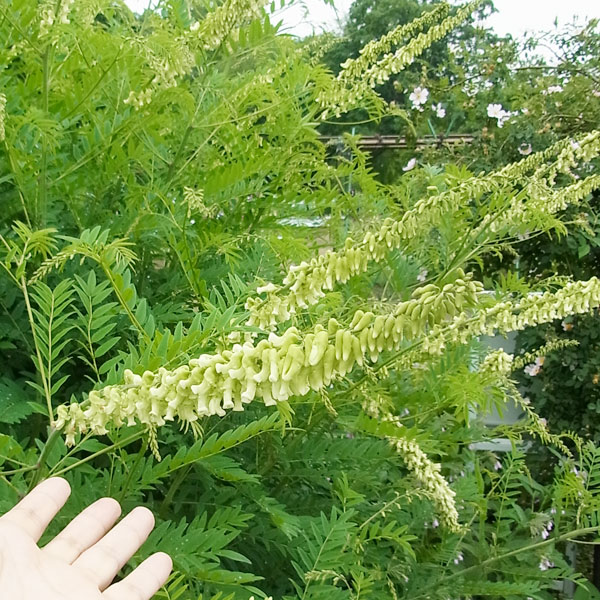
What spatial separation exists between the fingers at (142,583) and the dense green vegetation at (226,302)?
57 mm

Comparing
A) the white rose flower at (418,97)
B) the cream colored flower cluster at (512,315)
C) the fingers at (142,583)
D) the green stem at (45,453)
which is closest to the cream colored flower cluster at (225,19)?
the cream colored flower cluster at (512,315)

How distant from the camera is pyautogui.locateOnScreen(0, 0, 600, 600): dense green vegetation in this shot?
2.86 feet

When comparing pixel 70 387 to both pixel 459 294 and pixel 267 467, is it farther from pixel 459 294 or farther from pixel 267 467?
pixel 459 294

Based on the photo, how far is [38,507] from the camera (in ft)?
2.47

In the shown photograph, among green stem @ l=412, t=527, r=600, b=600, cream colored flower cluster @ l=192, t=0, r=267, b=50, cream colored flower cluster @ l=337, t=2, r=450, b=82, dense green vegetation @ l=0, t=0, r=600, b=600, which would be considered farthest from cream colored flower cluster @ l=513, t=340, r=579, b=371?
cream colored flower cluster @ l=192, t=0, r=267, b=50

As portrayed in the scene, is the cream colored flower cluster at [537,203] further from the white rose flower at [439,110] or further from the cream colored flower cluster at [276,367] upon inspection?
the white rose flower at [439,110]

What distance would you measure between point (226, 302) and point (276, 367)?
0.64 meters

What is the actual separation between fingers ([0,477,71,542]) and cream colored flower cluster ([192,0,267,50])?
0.78 m

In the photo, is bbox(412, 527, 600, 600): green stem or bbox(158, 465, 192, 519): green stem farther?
bbox(412, 527, 600, 600): green stem

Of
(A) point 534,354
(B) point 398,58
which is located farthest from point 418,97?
(B) point 398,58

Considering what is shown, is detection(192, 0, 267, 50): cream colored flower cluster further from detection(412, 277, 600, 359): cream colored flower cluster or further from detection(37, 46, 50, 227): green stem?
detection(412, 277, 600, 359): cream colored flower cluster

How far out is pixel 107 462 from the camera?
3.84 feet

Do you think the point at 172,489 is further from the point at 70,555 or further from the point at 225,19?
the point at 225,19

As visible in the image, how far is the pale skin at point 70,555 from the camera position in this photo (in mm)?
740
